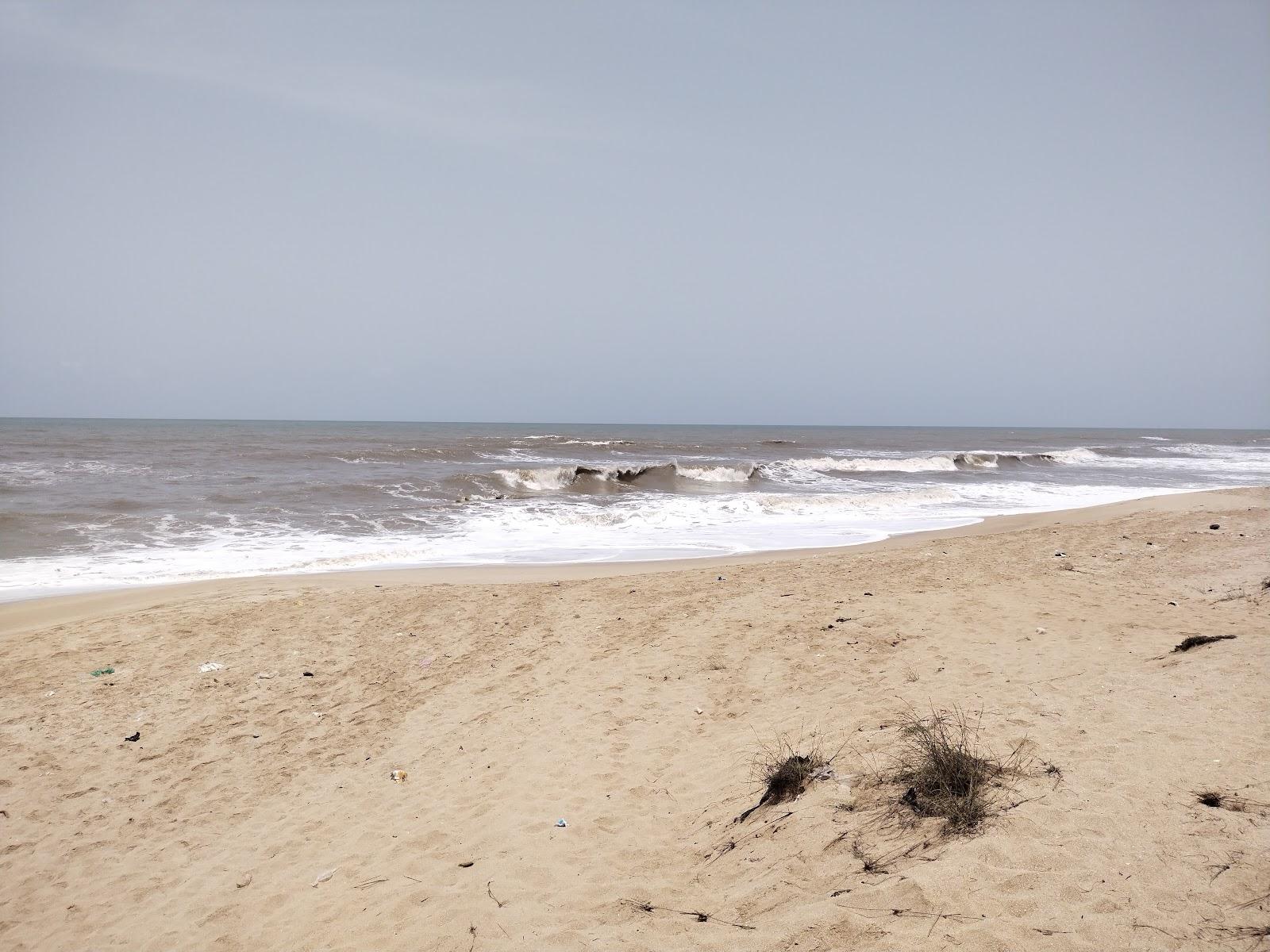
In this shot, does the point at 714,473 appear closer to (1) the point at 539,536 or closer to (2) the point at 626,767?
(1) the point at 539,536

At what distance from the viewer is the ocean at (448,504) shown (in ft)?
39.3

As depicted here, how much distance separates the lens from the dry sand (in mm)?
2789

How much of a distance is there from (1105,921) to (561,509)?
16.0 meters

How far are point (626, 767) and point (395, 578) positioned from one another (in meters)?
6.67

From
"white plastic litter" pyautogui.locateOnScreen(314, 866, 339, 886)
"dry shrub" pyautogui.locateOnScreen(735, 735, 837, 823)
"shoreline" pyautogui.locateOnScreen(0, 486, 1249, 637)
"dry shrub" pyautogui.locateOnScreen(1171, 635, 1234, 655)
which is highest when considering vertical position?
"dry shrub" pyautogui.locateOnScreen(1171, 635, 1234, 655)

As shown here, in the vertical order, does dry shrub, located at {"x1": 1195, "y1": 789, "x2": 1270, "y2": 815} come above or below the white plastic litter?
above

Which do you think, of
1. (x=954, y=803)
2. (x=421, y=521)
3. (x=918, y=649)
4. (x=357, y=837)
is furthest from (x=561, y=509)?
(x=954, y=803)

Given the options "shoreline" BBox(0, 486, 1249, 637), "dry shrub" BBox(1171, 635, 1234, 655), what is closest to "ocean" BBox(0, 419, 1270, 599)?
"shoreline" BBox(0, 486, 1249, 637)

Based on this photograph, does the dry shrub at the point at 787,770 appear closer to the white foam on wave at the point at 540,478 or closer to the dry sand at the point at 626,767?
the dry sand at the point at 626,767

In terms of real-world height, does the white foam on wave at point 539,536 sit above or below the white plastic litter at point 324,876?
above

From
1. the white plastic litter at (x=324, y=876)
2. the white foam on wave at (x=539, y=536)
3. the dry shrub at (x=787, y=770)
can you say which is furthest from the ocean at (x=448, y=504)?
the dry shrub at (x=787, y=770)

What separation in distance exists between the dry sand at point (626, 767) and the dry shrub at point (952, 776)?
0.29 ft

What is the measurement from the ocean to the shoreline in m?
0.44

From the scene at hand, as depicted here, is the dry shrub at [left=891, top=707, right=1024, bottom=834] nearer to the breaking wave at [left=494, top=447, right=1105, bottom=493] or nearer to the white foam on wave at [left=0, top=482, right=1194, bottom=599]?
the white foam on wave at [left=0, top=482, right=1194, bottom=599]
